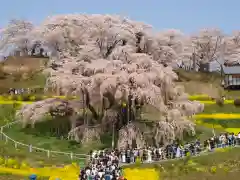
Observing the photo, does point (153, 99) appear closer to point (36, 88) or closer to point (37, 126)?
point (37, 126)

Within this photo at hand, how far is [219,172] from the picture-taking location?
23.8 meters

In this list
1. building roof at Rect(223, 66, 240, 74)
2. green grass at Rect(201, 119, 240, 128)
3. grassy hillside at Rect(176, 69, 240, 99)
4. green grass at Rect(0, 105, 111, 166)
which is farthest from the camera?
building roof at Rect(223, 66, 240, 74)

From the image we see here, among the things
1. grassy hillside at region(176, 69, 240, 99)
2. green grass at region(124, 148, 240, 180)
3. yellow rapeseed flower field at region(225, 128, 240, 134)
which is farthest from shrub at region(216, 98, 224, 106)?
green grass at region(124, 148, 240, 180)

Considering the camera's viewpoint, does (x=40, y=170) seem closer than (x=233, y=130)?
Yes

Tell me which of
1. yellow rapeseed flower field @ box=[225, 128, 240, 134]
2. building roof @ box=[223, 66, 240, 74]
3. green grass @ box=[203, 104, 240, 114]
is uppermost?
building roof @ box=[223, 66, 240, 74]

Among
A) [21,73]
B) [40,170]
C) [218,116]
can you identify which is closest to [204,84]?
[218,116]

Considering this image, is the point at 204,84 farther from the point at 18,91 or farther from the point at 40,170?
the point at 40,170

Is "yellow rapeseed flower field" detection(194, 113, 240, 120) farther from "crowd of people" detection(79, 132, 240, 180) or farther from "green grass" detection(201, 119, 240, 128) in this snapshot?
"crowd of people" detection(79, 132, 240, 180)

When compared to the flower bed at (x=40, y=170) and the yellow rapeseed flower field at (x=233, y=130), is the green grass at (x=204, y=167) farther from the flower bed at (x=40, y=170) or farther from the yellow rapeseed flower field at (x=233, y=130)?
the yellow rapeseed flower field at (x=233, y=130)

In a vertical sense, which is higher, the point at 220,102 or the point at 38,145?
the point at 220,102

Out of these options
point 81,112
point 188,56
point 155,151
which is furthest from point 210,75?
point 155,151

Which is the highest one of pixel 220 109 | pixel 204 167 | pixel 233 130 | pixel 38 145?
pixel 204 167

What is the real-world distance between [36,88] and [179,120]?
26.0m

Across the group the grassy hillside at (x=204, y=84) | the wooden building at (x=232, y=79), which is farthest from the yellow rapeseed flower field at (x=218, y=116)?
the wooden building at (x=232, y=79)
